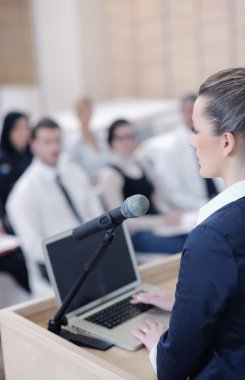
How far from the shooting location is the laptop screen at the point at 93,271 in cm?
153

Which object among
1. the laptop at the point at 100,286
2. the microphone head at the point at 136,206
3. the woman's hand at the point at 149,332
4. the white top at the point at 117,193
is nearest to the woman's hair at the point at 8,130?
the white top at the point at 117,193

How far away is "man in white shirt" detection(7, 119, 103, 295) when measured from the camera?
2.91m

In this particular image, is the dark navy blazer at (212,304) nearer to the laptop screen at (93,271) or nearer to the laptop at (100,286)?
the laptop at (100,286)

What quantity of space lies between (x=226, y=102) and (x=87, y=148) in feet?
11.3

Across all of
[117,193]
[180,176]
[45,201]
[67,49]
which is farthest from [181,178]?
Answer: [67,49]

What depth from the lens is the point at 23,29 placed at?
5.81m

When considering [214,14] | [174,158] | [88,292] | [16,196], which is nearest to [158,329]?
[88,292]

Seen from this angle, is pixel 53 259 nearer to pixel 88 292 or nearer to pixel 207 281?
pixel 88 292

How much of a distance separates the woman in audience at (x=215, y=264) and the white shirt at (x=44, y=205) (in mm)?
1801

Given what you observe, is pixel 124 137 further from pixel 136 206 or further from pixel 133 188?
pixel 136 206

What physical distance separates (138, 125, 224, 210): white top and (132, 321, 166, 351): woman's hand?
2.22m

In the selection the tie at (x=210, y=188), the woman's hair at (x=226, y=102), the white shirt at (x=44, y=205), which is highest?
the woman's hair at (x=226, y=102)

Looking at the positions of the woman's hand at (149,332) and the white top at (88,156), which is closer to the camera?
the woman's hand at (149,332)

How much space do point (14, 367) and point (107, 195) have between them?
6.03ft
